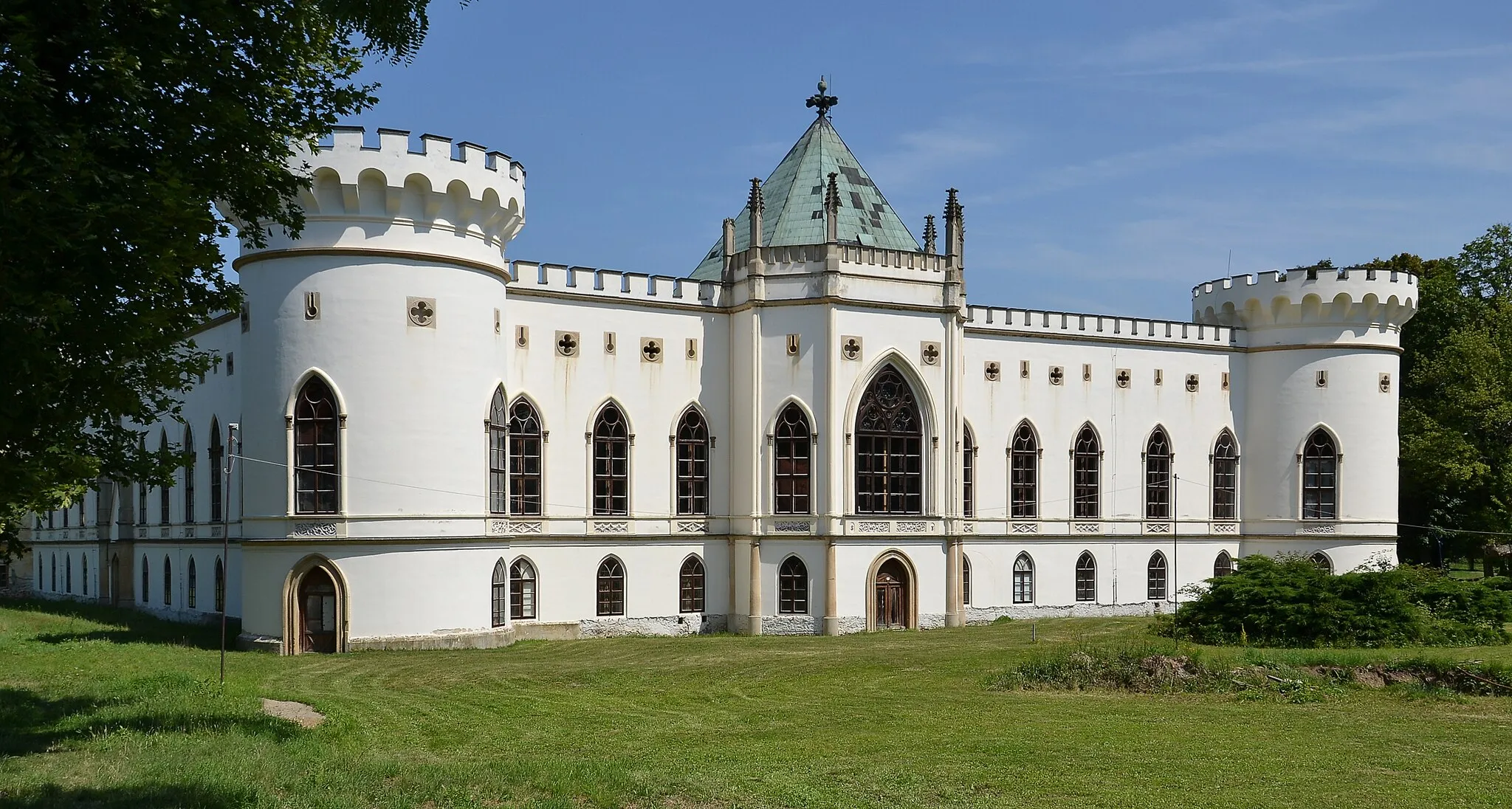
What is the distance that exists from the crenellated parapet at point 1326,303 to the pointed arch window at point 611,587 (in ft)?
79.7

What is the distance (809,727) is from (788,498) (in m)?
18.8

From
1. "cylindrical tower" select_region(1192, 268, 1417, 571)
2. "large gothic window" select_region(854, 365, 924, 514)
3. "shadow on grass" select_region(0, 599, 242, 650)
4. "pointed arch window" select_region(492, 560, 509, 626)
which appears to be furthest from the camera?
"cylindrical tower" select_region(1192, 268, 1417, 571)

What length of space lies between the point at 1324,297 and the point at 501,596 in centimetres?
2933

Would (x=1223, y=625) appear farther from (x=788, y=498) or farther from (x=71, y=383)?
(x=71, y=383)

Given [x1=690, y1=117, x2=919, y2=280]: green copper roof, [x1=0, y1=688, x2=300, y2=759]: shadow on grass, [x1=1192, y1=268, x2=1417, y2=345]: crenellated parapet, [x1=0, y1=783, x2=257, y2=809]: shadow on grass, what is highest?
[x1=690, y1=117, x2=919, y2=280]: green copper roof

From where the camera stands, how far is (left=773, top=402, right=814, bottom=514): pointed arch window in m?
38.5

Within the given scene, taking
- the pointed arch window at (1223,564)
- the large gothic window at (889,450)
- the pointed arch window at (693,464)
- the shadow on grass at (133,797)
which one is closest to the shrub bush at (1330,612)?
the large gothic window at (889,450)

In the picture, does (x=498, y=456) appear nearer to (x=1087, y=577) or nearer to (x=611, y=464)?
(x=611, y=464)

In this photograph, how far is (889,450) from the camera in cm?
3934

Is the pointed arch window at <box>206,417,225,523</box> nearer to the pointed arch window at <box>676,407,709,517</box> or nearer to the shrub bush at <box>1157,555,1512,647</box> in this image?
the pointed arch window at <box>676,407,709,517</box>

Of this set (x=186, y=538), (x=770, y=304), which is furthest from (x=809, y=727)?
(x=186, y=538)

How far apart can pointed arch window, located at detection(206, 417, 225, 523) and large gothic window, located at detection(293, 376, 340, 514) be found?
6.76m

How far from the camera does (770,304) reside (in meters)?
38.6

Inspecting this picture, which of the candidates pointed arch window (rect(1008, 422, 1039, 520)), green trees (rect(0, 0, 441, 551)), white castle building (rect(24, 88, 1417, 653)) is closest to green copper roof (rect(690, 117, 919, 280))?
white castle building (rect(24, 88, 1417, 653))
